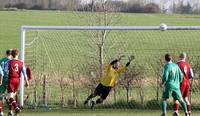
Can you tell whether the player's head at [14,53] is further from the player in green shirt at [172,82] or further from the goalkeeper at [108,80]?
the player in green shirt at [172,82]

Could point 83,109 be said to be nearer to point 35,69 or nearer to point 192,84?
point 35,69

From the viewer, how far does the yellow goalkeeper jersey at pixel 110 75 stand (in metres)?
19.3

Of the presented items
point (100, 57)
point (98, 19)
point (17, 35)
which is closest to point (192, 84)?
point (100, 57)

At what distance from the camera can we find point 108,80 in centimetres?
1950

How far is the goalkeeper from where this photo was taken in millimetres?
19312

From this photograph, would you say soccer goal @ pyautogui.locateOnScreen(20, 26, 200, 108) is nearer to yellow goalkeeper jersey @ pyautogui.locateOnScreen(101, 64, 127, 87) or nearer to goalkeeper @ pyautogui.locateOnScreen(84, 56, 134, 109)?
goalkeeper @ pyautogui.locateOnScreen(84, 56, 134, 109)

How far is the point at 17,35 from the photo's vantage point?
4394 centimetres

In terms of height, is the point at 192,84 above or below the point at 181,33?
below

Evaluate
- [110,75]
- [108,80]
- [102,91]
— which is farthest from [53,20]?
[110,75]

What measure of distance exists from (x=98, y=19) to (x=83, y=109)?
13.6ft

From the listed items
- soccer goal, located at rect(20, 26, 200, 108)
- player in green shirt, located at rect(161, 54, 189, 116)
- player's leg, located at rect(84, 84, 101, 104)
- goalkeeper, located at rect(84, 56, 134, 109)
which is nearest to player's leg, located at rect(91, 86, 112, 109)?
goalkeeper, located at rect(84, 56, 134, 109)

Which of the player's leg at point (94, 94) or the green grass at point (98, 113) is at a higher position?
the player's leg at point (94, 94)

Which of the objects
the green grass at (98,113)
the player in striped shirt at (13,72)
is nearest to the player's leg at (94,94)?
the green grass at (98,113)

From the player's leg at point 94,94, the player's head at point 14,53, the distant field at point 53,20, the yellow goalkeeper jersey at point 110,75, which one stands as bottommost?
the player's leg at point 94,94
